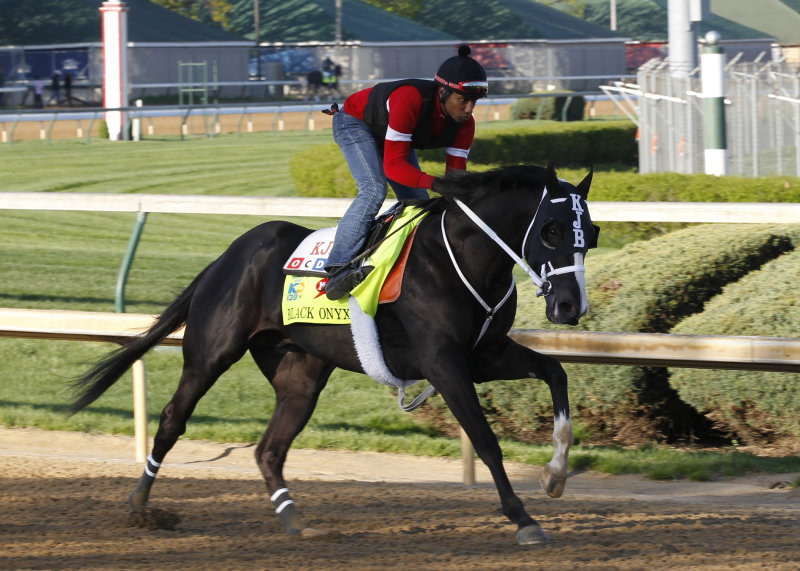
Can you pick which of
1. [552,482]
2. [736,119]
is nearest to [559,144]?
[736,119]

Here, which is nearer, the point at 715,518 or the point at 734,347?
the point at 715,518

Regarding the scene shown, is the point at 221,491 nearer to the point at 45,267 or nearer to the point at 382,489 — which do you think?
the point at 382,489

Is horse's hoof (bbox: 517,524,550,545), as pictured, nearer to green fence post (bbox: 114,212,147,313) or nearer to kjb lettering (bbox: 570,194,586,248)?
kjb lettering (bbox: 570,194,586,248)

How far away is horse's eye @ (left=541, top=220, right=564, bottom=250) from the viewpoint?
4043 mm

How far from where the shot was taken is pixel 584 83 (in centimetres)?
4653

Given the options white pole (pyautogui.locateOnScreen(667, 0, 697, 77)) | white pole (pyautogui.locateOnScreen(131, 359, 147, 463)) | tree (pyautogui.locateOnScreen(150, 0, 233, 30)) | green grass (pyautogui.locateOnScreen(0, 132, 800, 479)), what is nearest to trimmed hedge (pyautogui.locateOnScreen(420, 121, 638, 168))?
white pole (pyautogui.locateOnScreen(667, 0, 697, 77))

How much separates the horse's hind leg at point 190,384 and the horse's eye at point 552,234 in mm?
1535

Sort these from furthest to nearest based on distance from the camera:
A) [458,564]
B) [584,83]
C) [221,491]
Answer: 1. [584,83]
2. [221,491]
3. [458,564]

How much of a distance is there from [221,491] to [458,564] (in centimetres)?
170

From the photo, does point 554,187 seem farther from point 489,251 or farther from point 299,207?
point 299,207

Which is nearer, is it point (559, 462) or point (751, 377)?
point (559, 462)

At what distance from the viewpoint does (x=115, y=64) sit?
25.4 m

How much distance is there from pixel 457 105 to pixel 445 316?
839 millimetres

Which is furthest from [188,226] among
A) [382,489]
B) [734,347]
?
[734,347]
